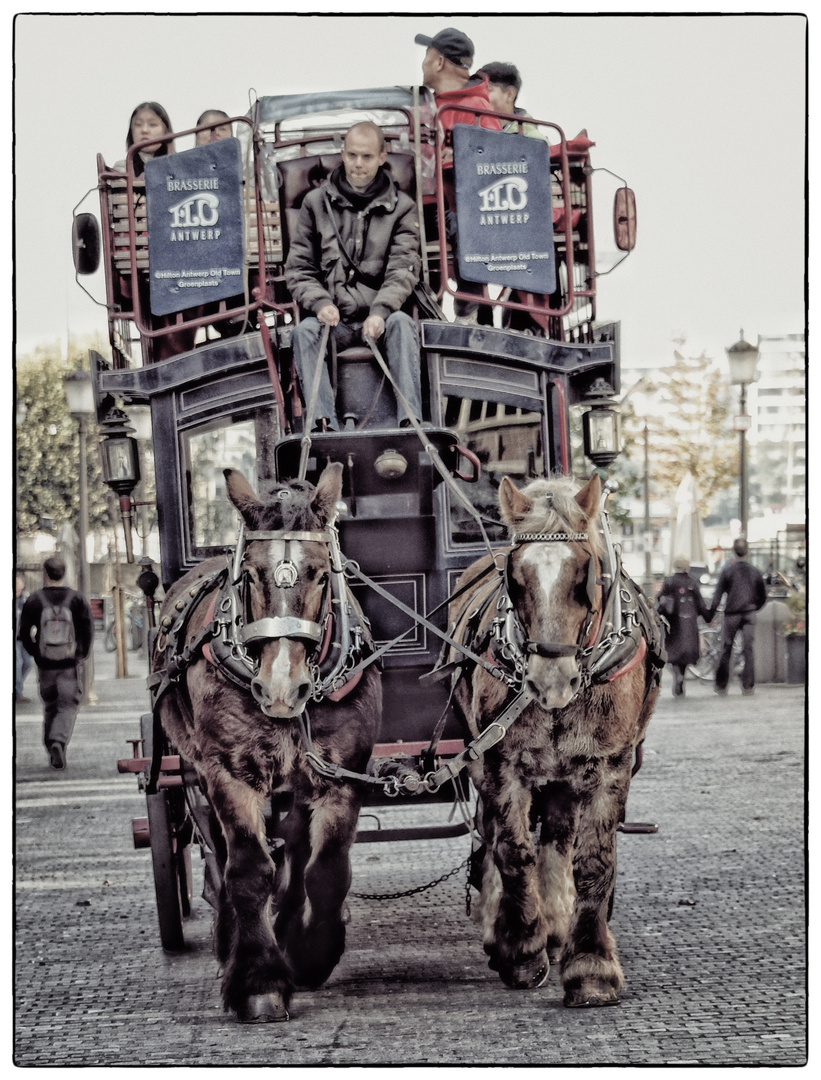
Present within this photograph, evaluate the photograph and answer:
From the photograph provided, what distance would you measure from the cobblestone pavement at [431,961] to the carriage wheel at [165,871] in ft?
0.32

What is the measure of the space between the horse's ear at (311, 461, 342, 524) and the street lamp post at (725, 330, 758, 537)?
657 cm

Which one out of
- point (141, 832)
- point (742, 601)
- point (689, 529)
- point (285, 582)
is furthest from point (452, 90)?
point (689, 529)

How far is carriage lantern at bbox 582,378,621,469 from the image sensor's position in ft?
20.9

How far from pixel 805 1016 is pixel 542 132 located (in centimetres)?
329

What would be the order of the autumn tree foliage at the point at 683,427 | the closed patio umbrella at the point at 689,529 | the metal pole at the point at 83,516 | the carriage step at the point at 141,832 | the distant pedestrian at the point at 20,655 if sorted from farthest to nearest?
the autumn tree foliage at the point at 683,427
the closed patio umbrella at the point at 689,529
the metal pole at the point at 83,516
the carriage step at the point at 141,832
the distant pedestrian at the point at 20,655

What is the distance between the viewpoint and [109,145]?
6.03m

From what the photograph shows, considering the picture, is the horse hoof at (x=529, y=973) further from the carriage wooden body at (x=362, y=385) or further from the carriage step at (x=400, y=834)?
the carriage wooden body at (x=362, y=385)

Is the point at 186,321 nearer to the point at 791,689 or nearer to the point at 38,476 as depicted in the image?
the point at 38,476

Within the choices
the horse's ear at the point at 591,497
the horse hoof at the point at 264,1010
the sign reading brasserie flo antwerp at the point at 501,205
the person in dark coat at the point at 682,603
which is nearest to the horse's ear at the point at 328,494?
the horse's ear at the point at 591,497

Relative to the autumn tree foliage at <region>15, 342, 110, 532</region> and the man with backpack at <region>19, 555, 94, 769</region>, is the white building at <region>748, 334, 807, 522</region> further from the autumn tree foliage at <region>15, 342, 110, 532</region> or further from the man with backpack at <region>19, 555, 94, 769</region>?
the man with backpack at <region>19, 555, 94, 769</region>

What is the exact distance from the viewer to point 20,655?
8750mm

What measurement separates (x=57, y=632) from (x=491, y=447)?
2.57 meters

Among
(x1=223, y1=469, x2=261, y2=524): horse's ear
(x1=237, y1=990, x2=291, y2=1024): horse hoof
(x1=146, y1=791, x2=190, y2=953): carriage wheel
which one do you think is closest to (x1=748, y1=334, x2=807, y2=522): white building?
(x1=223, y1=469, x2=261, y2=524): horse's ear

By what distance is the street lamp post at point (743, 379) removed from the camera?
1110 centimetres
